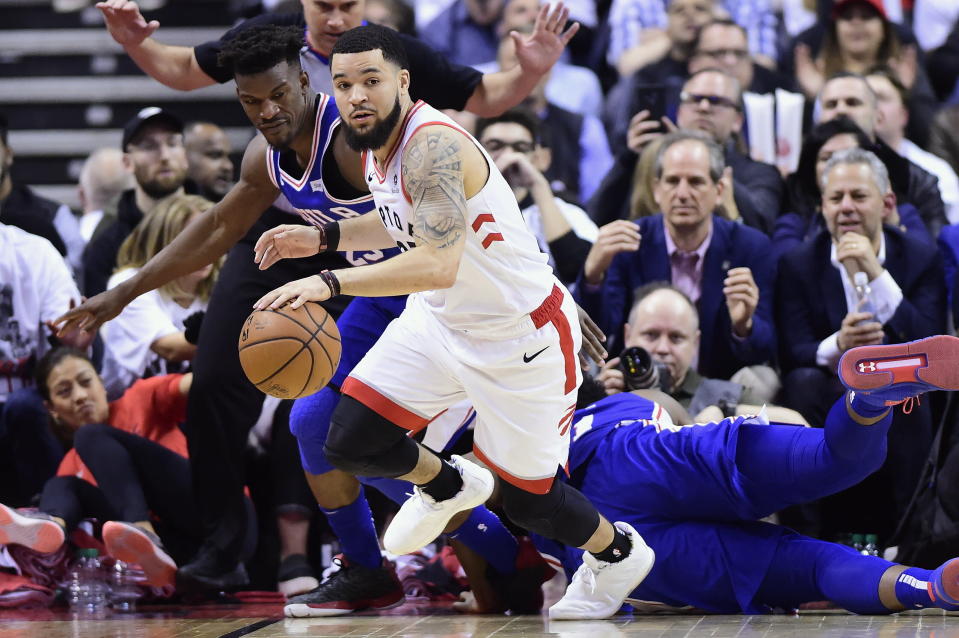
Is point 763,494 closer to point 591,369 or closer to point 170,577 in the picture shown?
point 591,369

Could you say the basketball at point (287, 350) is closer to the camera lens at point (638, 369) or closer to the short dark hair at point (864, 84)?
the camera lens at point (638, 369)

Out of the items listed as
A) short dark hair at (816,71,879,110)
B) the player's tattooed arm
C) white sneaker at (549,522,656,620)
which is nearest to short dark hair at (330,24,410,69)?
the player's tattooed arm

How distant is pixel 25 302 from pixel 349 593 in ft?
8.02

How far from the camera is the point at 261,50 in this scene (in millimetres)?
4789

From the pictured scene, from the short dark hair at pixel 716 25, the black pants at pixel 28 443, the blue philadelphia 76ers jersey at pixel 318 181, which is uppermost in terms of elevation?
the short dark hair at pixel 716 25

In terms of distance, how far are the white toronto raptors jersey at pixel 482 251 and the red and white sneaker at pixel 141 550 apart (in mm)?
1884

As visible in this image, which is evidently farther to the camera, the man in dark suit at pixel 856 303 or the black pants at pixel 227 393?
the man in dark suit at pixel 856 303

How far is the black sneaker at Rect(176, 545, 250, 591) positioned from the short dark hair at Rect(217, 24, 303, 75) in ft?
6.65

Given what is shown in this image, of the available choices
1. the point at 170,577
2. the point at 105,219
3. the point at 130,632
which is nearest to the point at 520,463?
the point at 130,632

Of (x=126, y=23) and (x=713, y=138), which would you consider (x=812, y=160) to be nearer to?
(x=713, y=138)

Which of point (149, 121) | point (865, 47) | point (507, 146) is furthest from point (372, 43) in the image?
point (865, 47)

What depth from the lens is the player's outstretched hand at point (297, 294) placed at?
382 centimetres

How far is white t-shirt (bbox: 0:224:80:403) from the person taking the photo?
655cm

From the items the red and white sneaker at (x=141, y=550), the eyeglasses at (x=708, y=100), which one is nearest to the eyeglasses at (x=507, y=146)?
the eyeglasses at (x=708, y=100)
